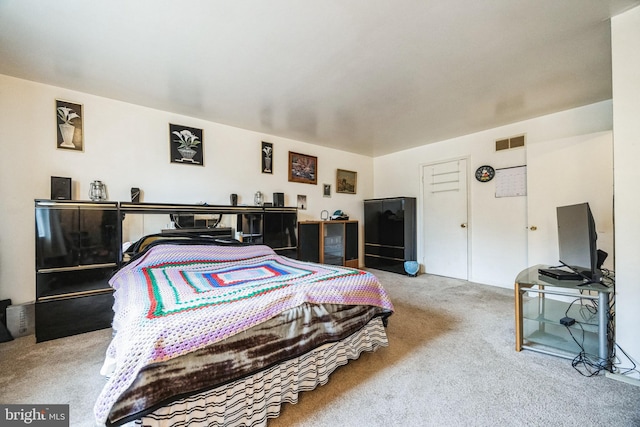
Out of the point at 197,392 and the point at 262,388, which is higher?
the point at 197,392

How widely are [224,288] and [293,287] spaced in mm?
452

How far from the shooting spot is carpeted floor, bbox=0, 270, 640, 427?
1373 millimetres

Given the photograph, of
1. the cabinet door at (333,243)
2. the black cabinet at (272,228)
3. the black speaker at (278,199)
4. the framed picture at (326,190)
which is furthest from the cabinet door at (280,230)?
the framed picture at (326,190)

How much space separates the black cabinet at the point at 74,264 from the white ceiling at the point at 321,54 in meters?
1.32

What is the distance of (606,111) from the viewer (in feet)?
9.90

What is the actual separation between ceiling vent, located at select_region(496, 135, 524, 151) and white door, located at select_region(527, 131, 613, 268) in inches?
6.8

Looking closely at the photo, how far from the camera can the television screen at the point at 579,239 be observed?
6.41 feet

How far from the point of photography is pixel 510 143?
3775 millimetres

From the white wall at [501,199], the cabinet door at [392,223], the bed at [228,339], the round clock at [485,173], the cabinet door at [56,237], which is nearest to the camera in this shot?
the bed at [228,339]

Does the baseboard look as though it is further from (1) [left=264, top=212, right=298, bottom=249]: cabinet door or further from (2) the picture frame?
(2) the picture frame

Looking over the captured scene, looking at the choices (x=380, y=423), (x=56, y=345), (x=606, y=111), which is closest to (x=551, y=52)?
(x=606, y=111)

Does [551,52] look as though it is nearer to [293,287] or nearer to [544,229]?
[544,229]

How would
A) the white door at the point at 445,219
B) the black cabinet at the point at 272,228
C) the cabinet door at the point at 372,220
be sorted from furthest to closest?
the cabinet door at the point at 372,220 < the white door at the point at 445,219 < the black cabinet at the point at 272,228

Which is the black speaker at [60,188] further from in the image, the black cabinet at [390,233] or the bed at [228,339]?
the black cabinet at [390,233]
